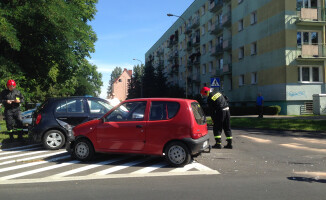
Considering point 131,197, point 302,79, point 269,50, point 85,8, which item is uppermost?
point 85,8

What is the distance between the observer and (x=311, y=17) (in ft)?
82.4

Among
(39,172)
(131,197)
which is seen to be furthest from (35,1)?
(131,197)

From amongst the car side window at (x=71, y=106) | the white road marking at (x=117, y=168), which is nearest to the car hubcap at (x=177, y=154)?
→ the white road marking at (x=117, y=168)

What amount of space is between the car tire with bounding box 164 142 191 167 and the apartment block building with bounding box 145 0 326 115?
21.1 metres

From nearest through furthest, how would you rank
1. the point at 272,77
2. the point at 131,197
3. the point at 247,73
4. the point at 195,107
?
1. the point at 131,197
2. the point at 195,107
3. the point at 272,77
4. the point at 247,73

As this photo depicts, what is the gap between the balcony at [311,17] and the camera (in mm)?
24719

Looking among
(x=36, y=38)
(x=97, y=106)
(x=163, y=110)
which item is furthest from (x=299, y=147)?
(x=36, y=38)

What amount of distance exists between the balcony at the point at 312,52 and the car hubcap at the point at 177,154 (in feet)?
71.9

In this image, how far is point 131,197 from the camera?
172 inches

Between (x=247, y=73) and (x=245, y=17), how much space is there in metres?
6.00

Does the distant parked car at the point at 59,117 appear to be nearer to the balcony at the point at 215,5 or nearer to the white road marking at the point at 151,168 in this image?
the white road marking at the point at 151,168

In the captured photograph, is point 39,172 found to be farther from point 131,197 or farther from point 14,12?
point 14,12

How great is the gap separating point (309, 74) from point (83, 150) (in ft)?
78.2

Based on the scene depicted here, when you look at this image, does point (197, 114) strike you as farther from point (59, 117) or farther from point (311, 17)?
point (311, 17)
